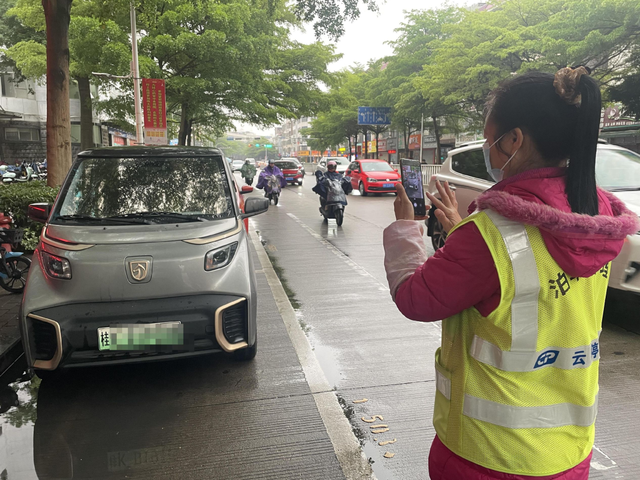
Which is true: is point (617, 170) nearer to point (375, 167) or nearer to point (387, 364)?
point (387, 364)

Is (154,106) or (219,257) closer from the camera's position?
(219,257)

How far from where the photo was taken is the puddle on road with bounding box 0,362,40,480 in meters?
2.76

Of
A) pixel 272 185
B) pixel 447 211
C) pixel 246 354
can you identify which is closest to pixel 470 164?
pixel 246 354

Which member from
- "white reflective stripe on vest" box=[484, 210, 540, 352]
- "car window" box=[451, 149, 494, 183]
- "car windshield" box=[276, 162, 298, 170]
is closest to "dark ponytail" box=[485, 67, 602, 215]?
"white reflective stripe on vest" box=[484, 210, 540, 352]

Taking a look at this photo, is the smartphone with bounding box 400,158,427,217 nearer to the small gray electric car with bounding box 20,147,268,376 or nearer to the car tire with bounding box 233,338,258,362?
the small gray electric car with bounding box 20,147,268,376

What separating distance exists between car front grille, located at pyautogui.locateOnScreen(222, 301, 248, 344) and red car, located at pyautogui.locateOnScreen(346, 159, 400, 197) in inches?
683

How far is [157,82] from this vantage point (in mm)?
17578

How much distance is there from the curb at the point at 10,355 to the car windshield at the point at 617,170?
602cm

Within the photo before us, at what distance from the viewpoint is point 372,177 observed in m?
21.6

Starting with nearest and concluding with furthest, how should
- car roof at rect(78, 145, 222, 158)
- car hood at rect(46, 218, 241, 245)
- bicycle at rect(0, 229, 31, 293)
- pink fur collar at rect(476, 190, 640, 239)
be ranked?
1. pink fur collar at rect(476, 190, 640, 239)
2. car hood at rect(46, 218, 241, 245)
3. car roof at rect(78, 145, 222, 158)
4. bicycle at rect(0, 229, 31, 293)

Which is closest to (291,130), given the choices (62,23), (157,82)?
(157,82)

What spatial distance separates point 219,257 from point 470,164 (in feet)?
16.8

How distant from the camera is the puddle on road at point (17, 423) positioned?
9.06ft

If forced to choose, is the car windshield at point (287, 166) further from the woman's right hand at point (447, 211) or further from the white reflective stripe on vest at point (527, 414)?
the white reflective stripe on vest at point (527, 414)
